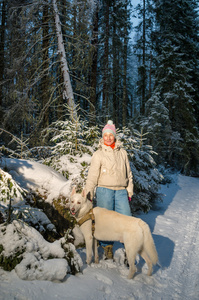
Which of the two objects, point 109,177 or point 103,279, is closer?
point 103,279

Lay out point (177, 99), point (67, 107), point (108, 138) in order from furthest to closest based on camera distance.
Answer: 1. point (177, 99)
2. point (67, 107)
3. point (108, 138)

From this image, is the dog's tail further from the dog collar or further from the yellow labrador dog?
the dog collar

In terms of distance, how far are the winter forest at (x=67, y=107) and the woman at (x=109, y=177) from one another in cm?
84

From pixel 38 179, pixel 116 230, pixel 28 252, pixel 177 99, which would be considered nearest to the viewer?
pixel 28 252

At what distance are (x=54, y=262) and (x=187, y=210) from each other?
19.8 feet

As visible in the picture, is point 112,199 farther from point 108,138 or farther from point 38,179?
point 38,179

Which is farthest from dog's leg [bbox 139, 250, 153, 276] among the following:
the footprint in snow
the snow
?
the snow

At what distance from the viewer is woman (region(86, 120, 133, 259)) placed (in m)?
3.70

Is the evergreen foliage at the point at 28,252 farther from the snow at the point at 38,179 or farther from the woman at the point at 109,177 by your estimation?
the snow at the point at 38,179

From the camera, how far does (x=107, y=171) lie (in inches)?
146

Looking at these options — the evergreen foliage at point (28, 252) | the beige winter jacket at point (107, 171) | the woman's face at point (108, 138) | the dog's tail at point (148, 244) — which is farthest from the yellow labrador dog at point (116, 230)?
the woman's face at point (108, 138)

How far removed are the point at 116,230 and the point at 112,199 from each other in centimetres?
67

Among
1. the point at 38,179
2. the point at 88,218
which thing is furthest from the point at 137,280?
the point at 38,179

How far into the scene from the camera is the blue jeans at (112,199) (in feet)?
12.3
